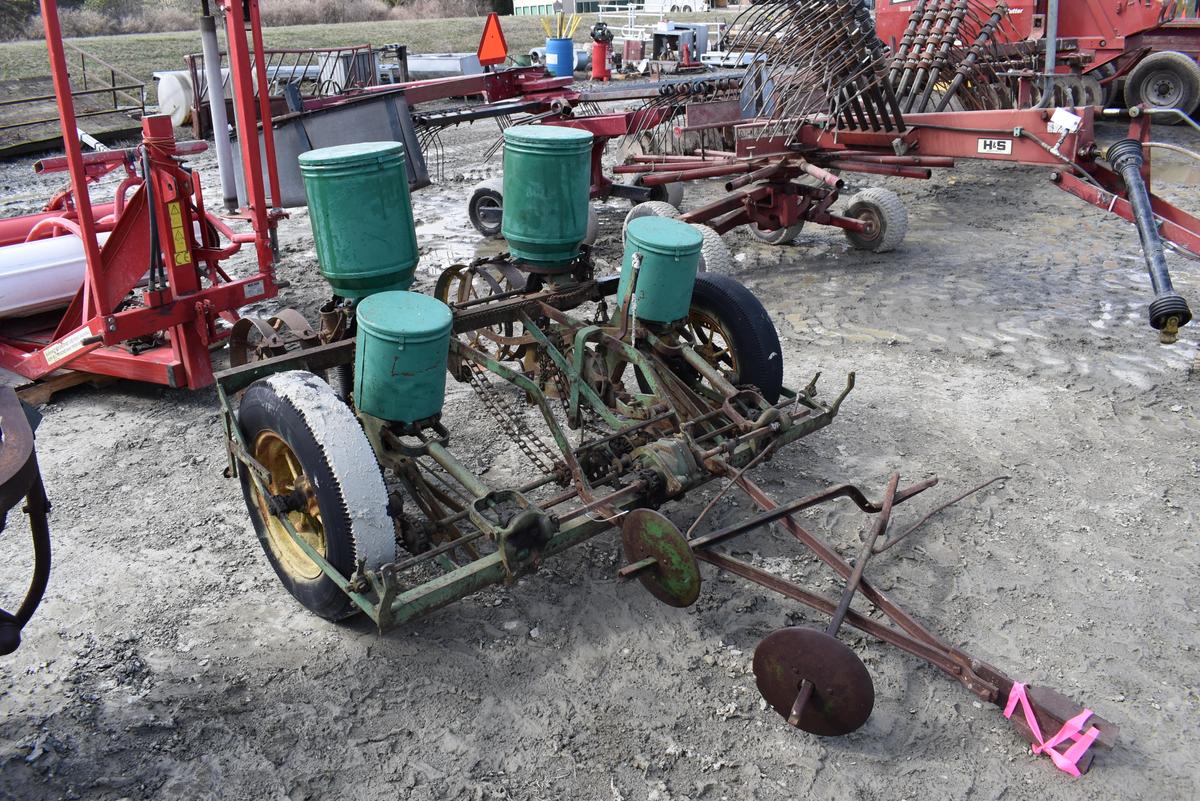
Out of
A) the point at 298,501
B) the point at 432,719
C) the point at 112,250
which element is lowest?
the point at 432,719

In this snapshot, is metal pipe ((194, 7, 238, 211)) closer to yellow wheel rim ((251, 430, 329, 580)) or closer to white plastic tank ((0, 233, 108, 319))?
white plastic tank ((0, 233, 108, 319))

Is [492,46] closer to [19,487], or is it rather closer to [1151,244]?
[1151,244]

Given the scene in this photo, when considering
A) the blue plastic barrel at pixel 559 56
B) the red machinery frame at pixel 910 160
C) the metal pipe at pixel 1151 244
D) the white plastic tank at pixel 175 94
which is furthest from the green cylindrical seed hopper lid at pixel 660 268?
the blue plastic barrel at pixel 559 56

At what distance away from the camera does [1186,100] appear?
43.2 ft

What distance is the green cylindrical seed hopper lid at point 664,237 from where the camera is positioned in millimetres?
4289

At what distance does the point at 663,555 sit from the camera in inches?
130

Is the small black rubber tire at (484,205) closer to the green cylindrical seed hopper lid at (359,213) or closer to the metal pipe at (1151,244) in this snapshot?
the green cylindrical seed hopper lid at (359,213)

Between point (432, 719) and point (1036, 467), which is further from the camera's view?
point (1036, 467)

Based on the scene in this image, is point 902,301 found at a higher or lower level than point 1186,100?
lower

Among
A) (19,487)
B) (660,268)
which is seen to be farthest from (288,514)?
(660,268)

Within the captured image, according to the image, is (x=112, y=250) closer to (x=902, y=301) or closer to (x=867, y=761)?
(x=867, y=761)

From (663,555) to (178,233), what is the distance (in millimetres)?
3388

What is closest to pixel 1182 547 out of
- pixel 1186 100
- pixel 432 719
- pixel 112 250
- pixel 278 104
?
pixel 432 719

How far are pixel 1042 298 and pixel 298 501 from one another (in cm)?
564
